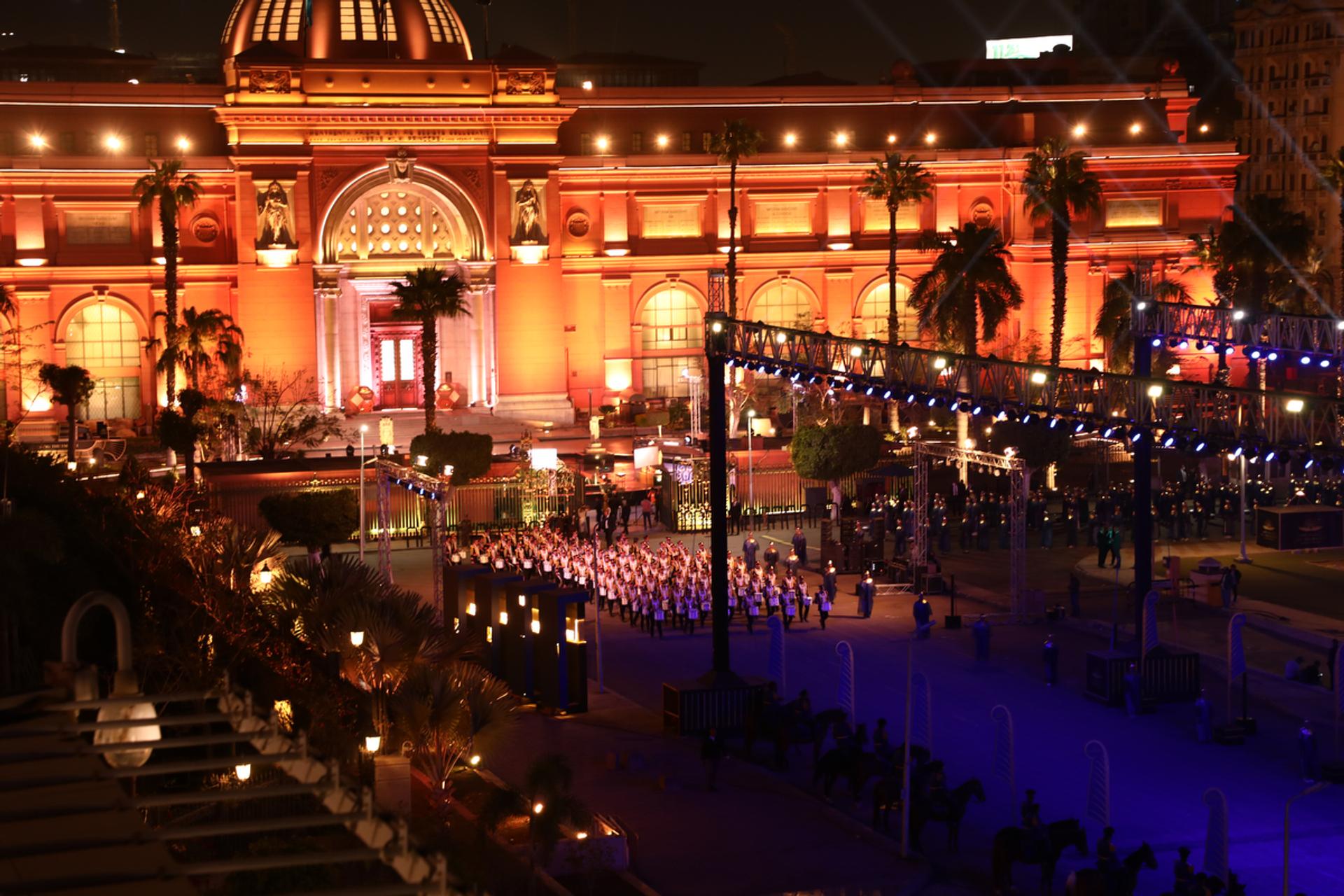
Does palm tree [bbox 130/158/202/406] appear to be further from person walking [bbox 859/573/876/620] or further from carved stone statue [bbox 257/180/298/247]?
person walking [bbox 859/573/876/620]

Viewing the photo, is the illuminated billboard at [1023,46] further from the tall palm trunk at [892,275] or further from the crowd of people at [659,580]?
the crowd of people at [659,580]

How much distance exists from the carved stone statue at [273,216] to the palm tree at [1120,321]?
31.5 meters

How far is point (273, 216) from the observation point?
221 feet

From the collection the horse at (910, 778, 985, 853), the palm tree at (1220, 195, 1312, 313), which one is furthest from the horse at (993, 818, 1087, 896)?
the palm tree at (1220, 195, 1312, 313)

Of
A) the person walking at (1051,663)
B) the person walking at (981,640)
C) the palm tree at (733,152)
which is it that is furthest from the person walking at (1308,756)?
the palm tree at (733,152)

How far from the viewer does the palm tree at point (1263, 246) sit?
63594mm

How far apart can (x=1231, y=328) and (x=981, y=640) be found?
946cm

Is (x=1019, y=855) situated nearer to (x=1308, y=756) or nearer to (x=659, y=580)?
(x=1308, y=756)

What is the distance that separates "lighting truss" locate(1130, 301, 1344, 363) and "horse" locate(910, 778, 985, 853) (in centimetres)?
1482

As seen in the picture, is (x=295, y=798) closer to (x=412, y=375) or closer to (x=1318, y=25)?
(x=412, y=375)

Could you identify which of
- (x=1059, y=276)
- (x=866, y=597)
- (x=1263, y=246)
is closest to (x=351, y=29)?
(x=1059, y=276)

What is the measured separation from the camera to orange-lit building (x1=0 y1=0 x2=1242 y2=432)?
222 feet

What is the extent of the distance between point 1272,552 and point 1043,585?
27.3ft

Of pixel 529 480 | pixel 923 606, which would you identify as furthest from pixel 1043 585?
pixel 529 480
